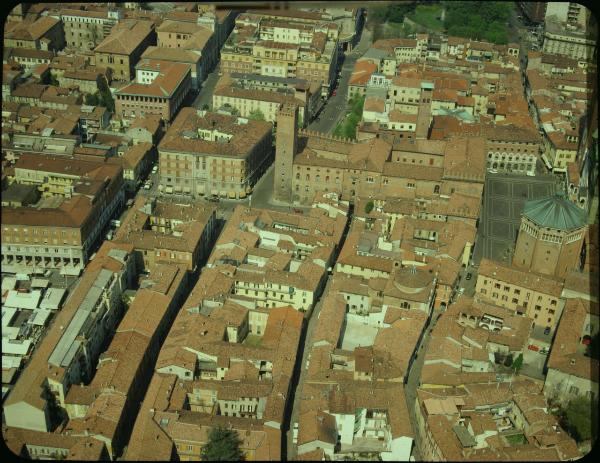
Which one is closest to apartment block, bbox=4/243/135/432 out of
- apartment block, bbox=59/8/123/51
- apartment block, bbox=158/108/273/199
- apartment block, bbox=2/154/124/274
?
apartment block, bbox=2/154/124/274

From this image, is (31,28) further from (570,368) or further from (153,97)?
(570,368)

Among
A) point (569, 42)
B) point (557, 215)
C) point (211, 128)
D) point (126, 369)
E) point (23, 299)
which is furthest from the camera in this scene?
point (569, 42)

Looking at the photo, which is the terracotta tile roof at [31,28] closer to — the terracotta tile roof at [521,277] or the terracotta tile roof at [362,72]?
the terracotta tile roof at [362,72]

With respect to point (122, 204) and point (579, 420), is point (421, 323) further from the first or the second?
point (122, 204)

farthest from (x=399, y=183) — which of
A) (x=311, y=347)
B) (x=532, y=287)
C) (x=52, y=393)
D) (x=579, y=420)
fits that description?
(x=52, y=393)

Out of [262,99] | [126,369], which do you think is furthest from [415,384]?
[262,99]
